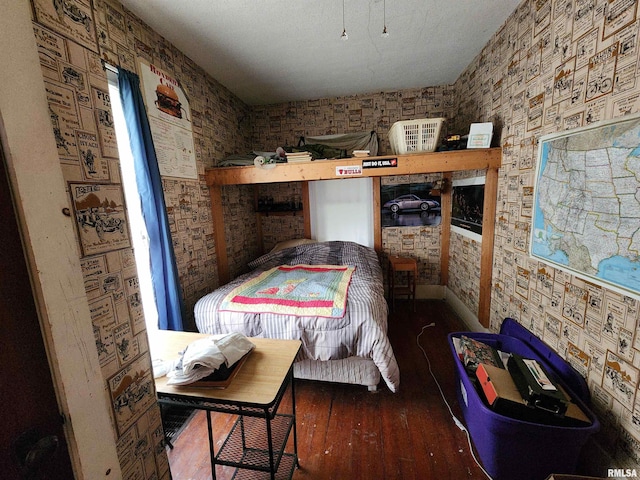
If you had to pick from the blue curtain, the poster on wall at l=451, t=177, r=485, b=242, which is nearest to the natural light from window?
the blue curtain

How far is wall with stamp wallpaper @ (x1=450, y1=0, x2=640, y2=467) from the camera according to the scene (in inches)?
43.9

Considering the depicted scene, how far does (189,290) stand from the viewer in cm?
226

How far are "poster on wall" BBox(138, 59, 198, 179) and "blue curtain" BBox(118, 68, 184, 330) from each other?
0.22 meters

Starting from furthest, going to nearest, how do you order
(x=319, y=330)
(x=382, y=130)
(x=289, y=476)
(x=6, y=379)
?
(x=382, y=130), (x=319, y=330), (x=289, y=476), (x=6, y=379)

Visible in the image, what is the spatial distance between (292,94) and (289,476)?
3.51m

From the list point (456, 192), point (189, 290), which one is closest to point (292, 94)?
point (456, 192)

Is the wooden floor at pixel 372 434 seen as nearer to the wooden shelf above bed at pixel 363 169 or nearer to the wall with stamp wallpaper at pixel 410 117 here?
the wall with stamp wallpaper at pixel 410 117

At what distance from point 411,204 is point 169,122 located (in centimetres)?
274

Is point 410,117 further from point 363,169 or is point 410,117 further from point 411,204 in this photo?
point 363,169

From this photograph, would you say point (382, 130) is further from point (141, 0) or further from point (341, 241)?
point (141, 0)

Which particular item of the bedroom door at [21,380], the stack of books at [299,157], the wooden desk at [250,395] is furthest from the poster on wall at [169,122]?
the bedroom door at [21,380]

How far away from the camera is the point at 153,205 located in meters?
1.74

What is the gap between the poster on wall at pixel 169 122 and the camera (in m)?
1.89

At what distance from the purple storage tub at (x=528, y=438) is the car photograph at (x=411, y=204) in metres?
2.14
